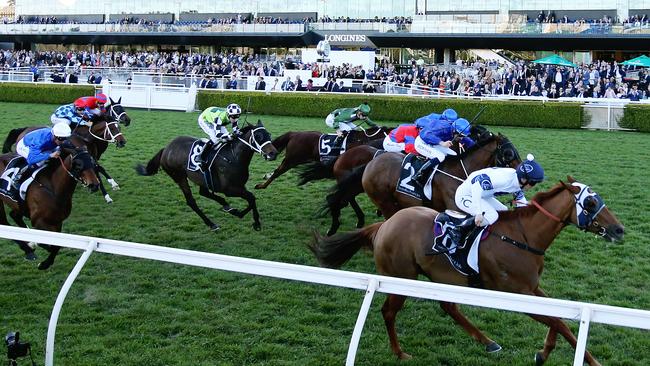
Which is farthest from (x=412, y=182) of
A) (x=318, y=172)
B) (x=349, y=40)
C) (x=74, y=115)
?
(x=349, y=40)

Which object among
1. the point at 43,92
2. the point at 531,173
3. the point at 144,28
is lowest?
the point at 531,173

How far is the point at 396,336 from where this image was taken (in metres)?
4.37

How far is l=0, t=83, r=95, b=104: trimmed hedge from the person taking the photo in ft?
72.0

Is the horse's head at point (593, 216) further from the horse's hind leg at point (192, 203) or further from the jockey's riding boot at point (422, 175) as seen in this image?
the horse's hind leg at point (192, 203)

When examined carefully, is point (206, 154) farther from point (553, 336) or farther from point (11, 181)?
point (553, 336)

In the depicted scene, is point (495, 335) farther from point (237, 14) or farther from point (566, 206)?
point (237, 14)

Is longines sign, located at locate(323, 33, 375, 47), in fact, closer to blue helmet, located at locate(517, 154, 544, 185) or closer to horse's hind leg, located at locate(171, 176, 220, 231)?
horse's hind leg, located at locate(171, 176, 220, 231)

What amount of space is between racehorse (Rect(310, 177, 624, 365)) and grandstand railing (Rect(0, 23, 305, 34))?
108 ft

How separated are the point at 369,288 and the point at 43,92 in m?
21.3

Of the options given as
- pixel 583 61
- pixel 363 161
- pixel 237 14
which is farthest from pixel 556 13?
pixel 363 161

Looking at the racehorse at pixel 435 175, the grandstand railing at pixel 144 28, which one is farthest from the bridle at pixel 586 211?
the grandstand railing at pixel 144 28

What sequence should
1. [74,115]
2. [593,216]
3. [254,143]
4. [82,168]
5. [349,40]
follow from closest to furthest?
1. [593,216]
2. [82,168]
3. [254,143]
4. [74,115]
5. [349,40]

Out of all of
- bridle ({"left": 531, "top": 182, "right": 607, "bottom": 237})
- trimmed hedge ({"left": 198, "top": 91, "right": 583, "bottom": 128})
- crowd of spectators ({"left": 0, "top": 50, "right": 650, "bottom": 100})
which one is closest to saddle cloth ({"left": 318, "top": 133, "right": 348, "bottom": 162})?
bridle ({"left": 531, "top": 182, "right": 607, "bottom": 237})

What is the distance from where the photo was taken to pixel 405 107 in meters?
18.5
